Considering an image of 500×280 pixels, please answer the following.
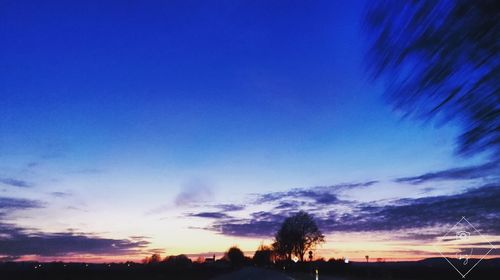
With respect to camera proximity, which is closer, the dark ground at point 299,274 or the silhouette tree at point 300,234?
the dark ground at point 299,274

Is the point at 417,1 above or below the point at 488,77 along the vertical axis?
above

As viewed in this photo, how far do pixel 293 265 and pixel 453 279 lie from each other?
58.4 metres

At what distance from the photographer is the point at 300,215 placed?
104250 mm

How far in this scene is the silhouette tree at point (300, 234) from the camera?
101312 millimetres

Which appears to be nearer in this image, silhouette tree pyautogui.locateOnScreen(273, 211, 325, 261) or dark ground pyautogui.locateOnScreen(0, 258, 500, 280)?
dark ground pyautogui.locateOnScreen(0, 258, 500, 280)

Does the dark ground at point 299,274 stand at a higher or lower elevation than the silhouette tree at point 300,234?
lower

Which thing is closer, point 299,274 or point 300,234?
point 299,274

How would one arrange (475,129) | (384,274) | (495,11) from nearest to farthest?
1. (495,11)
2. (475,129)
3. (384,274)

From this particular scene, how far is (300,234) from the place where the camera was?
102188mm

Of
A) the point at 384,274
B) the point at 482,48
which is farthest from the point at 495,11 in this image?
the point at 384,274

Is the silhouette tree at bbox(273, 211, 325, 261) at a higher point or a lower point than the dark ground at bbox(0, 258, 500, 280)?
higher

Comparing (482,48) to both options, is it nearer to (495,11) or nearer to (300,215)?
(495,11)

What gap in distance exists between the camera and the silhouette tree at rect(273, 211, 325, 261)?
Result: 10131 cm

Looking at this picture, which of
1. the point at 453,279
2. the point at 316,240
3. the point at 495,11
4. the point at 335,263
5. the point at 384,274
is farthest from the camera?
the point at 316,240
